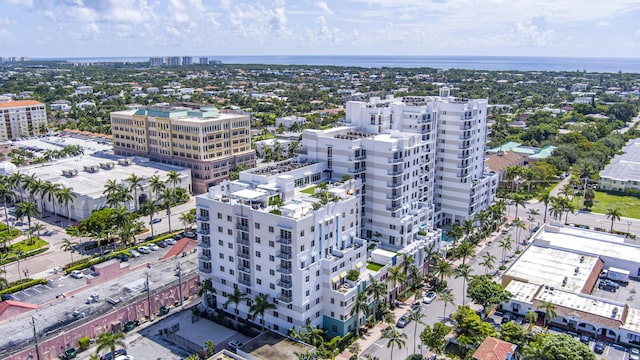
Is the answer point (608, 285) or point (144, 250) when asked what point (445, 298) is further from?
point (144, 250)

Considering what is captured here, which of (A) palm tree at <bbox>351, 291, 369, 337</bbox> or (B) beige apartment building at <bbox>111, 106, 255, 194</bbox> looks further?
(B) beige apartment building at <bbox>111, 106, 255, 194</bbox>

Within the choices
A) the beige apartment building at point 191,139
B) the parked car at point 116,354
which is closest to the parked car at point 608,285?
the parked car at point 116,354

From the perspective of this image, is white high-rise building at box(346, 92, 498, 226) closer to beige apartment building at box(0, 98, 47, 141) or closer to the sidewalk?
the sidewalk

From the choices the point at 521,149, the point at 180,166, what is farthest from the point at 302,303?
the point at 521,149

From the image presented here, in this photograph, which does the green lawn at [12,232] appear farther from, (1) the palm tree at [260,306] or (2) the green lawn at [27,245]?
(1) the palm tree at [260,306]

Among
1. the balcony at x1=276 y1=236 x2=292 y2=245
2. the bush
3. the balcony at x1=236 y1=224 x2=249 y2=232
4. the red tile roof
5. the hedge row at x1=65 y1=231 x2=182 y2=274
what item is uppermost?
the balcony at x1=236 y1=224 x2=249 y2=232

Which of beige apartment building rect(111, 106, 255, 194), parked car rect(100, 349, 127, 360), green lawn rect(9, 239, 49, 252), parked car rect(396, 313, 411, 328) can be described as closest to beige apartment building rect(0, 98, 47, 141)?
beige apartment building rect(111, 106, 255, 194)

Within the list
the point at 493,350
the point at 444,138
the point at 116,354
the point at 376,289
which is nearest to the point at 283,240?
the point at 376,289
